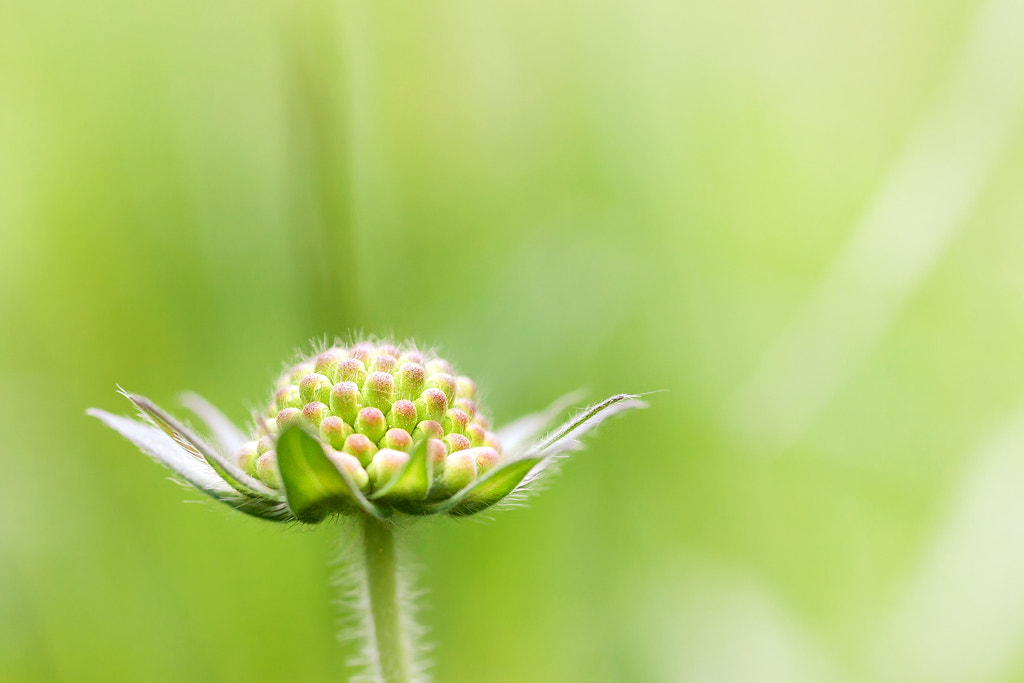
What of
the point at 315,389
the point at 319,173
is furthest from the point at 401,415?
Result: the point at 319,173

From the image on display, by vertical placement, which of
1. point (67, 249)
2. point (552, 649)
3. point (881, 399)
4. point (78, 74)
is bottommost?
point (552, 649)

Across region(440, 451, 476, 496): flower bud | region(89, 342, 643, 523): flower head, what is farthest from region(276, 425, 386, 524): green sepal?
region(440, 451, 476, 496): flower bud

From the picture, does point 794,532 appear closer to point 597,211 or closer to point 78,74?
point 597,211

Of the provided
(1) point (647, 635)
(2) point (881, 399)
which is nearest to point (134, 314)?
(1) point (647, 635)

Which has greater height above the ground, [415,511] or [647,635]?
[415,511]

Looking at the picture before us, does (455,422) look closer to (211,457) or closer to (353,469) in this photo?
(353,469)

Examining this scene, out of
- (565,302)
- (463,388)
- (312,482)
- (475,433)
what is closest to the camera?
(312,482)

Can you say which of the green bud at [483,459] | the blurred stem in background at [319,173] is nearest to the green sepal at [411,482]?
the green bud at [483,459]
